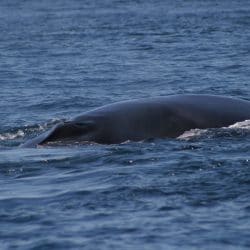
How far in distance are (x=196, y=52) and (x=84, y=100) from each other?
1043 cm

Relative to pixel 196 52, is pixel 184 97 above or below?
above

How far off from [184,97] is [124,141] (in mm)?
1437

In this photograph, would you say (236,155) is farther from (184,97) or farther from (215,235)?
(215,235)

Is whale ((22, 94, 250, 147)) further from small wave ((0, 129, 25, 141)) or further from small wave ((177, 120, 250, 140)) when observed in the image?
small wave ((0, 129, 25, 141))

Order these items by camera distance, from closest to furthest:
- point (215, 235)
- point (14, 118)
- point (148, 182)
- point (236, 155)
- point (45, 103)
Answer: point (215, 235), point (148, 182), point (236, 155), point (14, 118), point (45, 103)

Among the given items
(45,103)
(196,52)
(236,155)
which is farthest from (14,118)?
(196,52)

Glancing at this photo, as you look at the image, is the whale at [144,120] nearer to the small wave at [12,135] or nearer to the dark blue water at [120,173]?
the dark blue water at [120,173]

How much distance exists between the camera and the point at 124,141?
46.5ft

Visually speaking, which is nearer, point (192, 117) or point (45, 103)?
point (192, 117)

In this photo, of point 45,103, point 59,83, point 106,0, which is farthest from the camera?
point 106,0

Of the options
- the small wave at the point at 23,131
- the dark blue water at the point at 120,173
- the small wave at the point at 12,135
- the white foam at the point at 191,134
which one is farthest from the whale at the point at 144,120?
the small wave at the point at 23,131

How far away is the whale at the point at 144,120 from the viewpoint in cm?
1416

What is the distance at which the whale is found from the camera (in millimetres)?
14164

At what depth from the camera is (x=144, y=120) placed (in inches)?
563
